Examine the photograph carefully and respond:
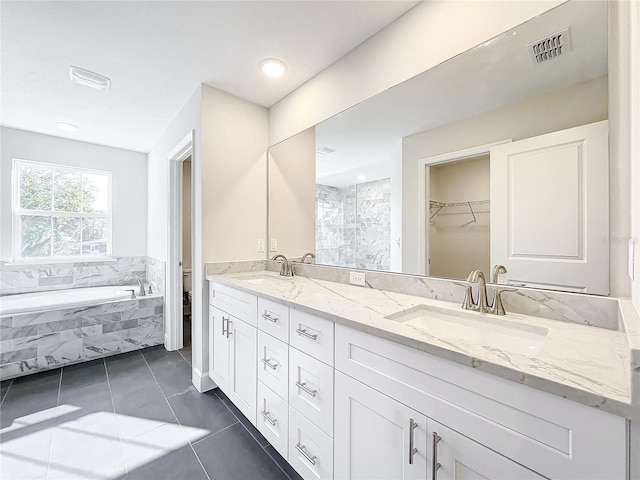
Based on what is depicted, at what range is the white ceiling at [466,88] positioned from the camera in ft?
3.34

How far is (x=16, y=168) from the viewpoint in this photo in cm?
307

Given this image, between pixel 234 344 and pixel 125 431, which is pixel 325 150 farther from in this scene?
pixel 125 431

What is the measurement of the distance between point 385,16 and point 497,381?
177 cm

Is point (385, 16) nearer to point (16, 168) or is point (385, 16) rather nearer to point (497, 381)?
point (497, 381)

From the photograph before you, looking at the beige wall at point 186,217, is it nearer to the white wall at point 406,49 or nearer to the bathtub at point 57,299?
the bathtub at point 57,299

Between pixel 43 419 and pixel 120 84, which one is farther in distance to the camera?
pixel 120 84

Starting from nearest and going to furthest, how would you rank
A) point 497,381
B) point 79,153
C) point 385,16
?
point 497,381 → point 385,16 → point 79,153

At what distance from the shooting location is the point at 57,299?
9.66 ft

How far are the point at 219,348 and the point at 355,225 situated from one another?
53.5 inches

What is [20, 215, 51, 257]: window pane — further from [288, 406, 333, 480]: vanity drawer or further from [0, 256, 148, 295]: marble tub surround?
[288, 406, 333, 480]: vanity drawer

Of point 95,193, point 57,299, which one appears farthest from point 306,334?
point 95,193

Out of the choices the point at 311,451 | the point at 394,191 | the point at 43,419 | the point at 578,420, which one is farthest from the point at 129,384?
the point at 578,420

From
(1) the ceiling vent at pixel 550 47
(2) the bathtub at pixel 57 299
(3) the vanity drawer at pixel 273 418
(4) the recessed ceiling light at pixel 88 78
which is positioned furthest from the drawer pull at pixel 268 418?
Answer: (4) the recessed ceiling light at pixel 88 78

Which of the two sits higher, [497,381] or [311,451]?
[497,381]
